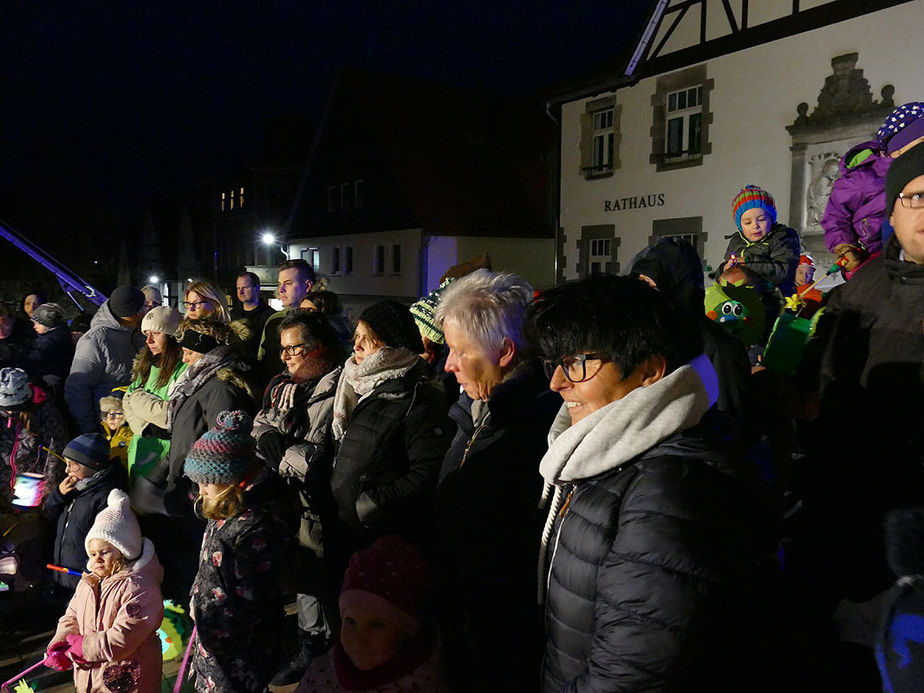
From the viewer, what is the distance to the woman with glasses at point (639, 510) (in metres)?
1.38

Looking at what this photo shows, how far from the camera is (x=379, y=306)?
11.5 feet

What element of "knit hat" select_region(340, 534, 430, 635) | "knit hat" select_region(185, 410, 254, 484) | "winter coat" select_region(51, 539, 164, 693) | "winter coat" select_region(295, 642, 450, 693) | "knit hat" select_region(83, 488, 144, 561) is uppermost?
"knit hat" select_region(185, 410, 254, 484)

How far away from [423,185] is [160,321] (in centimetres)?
1576

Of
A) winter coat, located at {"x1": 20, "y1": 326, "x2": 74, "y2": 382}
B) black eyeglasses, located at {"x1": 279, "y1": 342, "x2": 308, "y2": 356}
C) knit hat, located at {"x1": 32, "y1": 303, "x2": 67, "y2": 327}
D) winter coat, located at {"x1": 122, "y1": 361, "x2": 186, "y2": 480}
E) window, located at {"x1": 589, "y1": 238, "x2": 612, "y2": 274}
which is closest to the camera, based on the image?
black eyeglasses, located at {"x1": 279, "y1": 342, "x2": 308, "y2": 356}

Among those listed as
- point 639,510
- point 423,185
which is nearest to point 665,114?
point 423,185

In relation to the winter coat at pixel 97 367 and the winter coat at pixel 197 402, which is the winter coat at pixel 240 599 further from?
the winter coat at pixel 97 367

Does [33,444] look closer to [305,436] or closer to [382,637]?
[305,436]

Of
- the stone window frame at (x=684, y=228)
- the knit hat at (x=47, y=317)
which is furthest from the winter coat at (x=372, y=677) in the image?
the stone window frame at (x=684, y=228)

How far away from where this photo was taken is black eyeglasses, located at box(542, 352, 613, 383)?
1.64 metres

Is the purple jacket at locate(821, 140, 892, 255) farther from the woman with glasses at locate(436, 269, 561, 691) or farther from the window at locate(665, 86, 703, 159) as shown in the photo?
the window at locate(665, 86, 703, 159)

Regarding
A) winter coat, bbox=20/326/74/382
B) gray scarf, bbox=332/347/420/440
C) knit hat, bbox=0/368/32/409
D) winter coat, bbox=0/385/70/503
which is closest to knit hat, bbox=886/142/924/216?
gray scarf, bbox=332/347/420/440

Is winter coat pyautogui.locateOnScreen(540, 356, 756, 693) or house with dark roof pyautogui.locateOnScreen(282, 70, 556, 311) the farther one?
house with dark roof pyautogui.locateOnScreen(282, 70, 556, 311)

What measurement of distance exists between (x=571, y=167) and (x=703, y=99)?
3.60m

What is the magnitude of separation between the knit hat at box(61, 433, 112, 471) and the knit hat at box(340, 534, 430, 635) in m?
2.72
